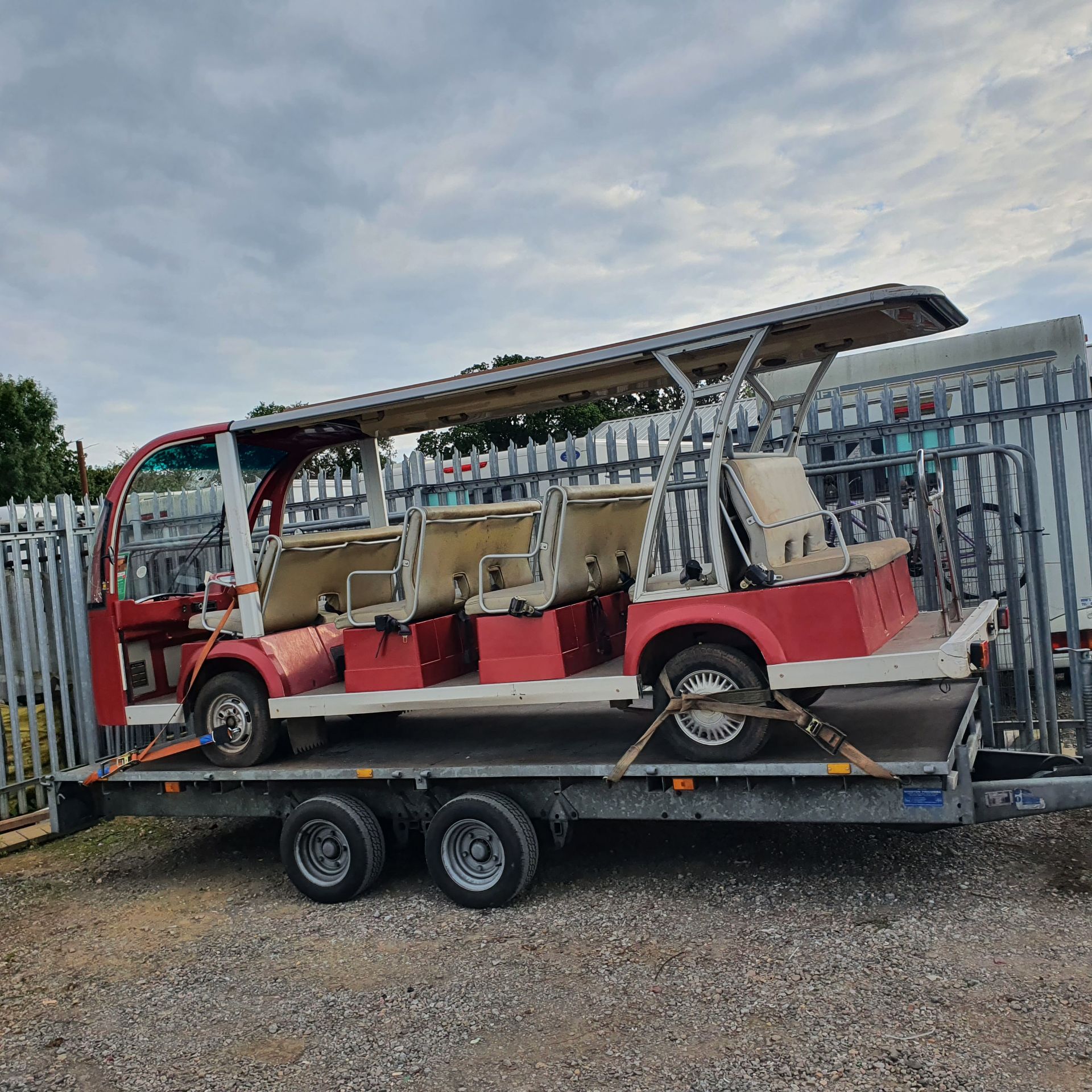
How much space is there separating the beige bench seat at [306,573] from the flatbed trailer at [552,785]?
842mm

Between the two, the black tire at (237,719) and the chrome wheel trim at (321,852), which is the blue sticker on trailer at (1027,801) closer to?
the chrome wheel trim at (321,852)

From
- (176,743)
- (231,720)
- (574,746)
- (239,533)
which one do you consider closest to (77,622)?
(176,743)

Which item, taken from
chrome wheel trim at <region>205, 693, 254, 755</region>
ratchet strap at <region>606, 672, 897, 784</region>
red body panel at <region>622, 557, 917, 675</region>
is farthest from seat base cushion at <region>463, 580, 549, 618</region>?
chrome wheel trim at <region>205, 693, 254, 755</region>

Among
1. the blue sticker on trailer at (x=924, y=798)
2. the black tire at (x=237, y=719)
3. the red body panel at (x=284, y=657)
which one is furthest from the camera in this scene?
the black tire at (x=237, y=719)

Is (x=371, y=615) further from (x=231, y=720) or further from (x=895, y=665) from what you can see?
(x=895, y=665)

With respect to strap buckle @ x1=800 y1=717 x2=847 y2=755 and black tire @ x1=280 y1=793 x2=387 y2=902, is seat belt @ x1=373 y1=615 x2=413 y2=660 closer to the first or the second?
black tire @ x1=280 y1=793 x2=387 y2=902

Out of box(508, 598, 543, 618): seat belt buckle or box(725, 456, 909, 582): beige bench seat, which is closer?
box(725, 456, 909, 582): beige bench seat

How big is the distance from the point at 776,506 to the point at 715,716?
1.17m

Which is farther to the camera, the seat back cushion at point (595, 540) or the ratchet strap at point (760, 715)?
the seat back cushion at point (595, 540)

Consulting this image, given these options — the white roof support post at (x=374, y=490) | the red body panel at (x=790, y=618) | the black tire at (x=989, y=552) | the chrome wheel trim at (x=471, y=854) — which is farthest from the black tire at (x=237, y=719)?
the black tire at (x=989, y=552)

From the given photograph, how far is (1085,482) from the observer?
7.54 m

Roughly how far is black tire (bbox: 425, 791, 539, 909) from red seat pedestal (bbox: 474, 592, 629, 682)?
66 cm

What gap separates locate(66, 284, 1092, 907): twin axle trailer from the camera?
15.4 ft

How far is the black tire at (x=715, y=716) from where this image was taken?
15.8 ft
